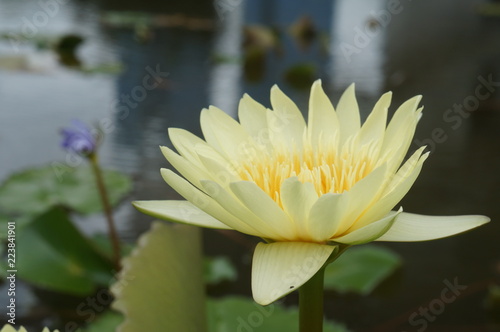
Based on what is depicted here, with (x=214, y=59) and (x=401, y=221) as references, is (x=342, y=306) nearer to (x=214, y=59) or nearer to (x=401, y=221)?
(x=401, y=221)

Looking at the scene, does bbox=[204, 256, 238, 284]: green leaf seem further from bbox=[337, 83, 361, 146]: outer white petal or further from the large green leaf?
bbox=[337, 83, 361, 146]: outer white petal

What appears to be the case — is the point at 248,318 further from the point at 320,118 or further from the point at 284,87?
the point at 284,87

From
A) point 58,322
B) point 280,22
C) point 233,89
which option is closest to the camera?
point 58,322

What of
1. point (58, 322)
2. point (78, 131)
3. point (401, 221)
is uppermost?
point (401, 221)

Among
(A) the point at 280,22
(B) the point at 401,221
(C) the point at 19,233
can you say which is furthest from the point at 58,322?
(A) the point at 280,22

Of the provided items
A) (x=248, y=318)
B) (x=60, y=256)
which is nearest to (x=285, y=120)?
(x=248, y=318)

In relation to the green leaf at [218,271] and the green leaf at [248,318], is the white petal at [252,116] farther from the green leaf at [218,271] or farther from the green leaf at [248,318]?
the green leaf at [218,271]

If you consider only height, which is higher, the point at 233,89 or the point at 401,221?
the point at 401,221

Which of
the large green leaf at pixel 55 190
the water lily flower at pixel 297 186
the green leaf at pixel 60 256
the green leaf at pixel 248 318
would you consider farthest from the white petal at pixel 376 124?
the large green leaf at pixel 55 190
